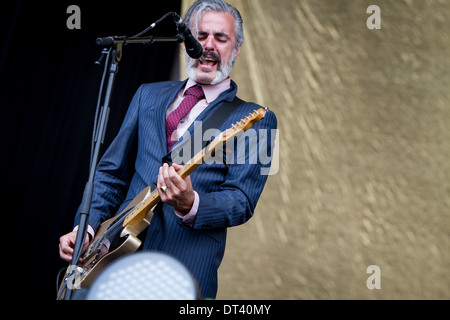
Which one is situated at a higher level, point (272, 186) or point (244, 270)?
point (272, 186)

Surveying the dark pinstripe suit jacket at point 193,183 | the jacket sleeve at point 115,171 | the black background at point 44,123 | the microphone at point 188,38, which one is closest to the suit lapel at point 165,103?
the dark pinstripe suit jacket at point 193,183

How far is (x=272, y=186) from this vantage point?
128 inches

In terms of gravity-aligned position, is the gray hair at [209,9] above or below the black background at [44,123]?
above

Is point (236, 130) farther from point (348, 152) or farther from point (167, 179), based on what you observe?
point (348, 152)

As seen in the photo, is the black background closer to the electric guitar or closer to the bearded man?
the bearded man

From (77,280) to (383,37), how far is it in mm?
2761

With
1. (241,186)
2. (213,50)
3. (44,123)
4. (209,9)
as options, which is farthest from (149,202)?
(44,123)

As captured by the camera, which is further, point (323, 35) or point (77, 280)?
point (323, 35)

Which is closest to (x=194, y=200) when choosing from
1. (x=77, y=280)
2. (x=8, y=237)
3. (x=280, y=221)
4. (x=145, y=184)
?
(x=145, y=184)

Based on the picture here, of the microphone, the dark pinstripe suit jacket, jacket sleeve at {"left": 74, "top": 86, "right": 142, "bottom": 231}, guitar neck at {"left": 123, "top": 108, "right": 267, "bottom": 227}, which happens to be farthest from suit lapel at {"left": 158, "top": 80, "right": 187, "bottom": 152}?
the microphone

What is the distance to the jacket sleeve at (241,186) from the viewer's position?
1406 mm

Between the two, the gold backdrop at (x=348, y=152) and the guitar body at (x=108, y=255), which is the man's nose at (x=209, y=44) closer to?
the guitar body at (x=108, y=255)

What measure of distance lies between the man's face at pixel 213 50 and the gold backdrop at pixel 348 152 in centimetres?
150

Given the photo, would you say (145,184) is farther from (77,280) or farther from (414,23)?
(414,23)
